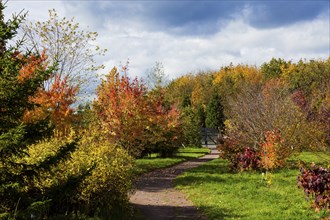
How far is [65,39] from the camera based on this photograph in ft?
77.3

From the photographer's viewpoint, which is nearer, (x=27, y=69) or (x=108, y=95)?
(x=27, y=69)

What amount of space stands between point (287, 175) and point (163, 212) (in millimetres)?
7872

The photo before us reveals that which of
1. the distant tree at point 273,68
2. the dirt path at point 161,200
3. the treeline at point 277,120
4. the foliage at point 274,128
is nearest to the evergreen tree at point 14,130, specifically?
the dirt path at point 161,200

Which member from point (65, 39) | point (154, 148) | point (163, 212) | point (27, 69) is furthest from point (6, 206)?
point (154, 148)

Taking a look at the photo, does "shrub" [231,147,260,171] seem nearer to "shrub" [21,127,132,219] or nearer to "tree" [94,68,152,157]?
"tree" [94,68,152,157]

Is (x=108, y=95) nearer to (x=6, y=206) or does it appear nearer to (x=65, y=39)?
(x=65, y=39)

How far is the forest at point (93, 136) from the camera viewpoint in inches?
301

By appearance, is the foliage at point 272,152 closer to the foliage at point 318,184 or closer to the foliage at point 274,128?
the foliage at point 274,128

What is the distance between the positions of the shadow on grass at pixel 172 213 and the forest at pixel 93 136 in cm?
103

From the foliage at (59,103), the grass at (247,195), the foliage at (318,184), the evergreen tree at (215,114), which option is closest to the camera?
the foliage at (318,184)

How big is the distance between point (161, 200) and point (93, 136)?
390 centimetres

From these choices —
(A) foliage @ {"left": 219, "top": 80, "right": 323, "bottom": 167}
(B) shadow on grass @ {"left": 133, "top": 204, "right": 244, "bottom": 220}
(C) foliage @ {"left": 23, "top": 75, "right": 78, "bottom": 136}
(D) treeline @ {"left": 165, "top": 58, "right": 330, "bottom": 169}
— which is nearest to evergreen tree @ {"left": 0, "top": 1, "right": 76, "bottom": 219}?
(B) shadow on grass @ {"left": 133, "top": 204, "right": 244, "bottom": 220}

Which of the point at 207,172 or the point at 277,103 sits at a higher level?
the point at 277,103

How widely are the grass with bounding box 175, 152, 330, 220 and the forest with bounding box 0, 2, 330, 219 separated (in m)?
1.41
